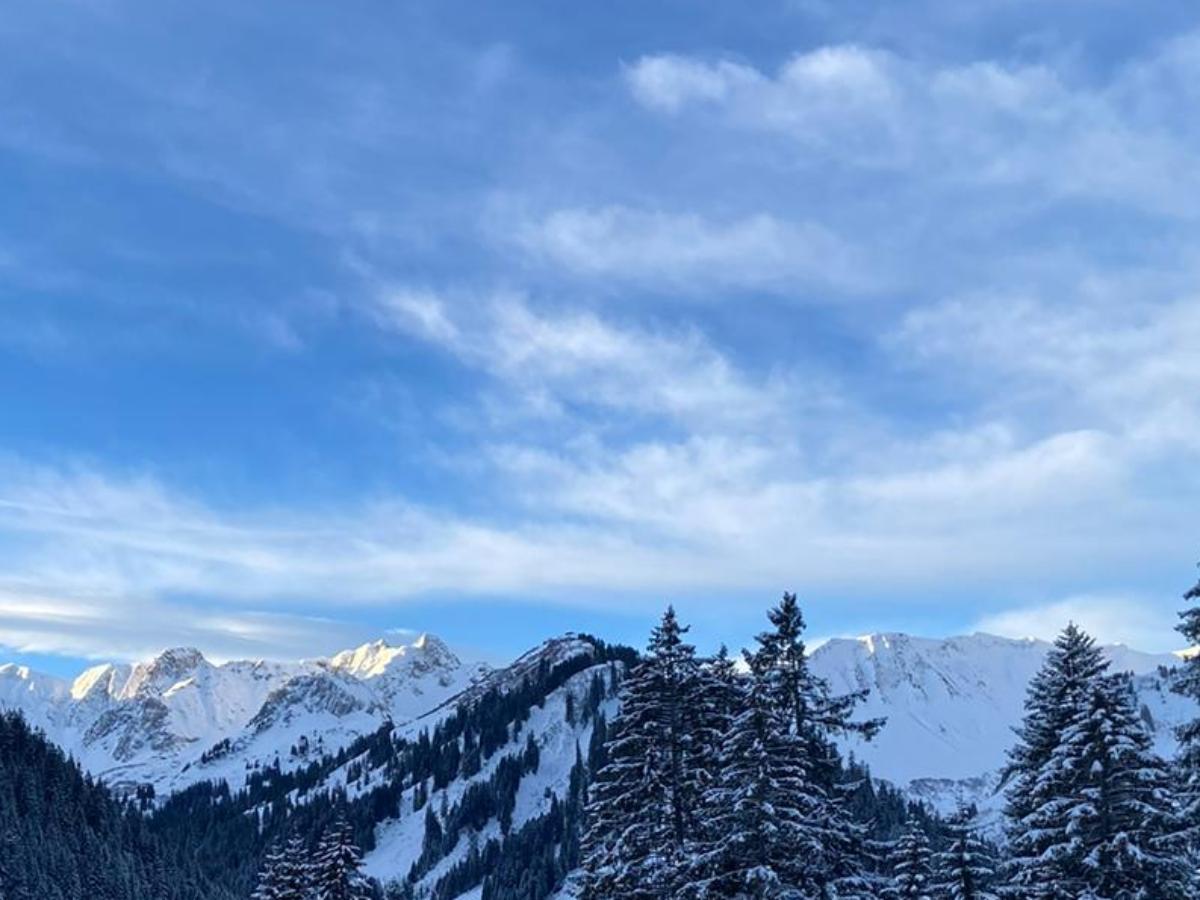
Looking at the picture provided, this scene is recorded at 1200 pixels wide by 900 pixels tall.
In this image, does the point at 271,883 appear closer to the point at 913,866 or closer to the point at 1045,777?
the point at 913,866

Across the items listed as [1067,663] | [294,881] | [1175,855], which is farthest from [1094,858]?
[294,881]

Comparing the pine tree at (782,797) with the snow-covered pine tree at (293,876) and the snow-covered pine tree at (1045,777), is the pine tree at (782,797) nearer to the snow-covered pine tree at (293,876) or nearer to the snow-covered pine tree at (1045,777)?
the snow-covered pine tree at (1045,777)

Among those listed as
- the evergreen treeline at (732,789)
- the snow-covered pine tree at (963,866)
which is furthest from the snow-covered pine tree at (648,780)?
the snow-covered pine tree at (963,866)

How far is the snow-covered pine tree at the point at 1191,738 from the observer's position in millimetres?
24547

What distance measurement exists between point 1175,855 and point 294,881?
32.3 meters

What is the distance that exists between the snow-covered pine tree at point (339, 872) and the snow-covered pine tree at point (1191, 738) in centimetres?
2883

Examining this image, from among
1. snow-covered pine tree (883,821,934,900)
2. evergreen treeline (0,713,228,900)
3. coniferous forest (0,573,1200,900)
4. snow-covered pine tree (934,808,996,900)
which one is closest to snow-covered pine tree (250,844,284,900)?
coniferous forest (0,573,1200,900)

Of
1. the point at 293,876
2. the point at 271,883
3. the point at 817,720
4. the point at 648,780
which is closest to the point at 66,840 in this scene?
the point at 271,883

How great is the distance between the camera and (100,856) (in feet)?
431

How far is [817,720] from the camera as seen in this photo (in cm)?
2780

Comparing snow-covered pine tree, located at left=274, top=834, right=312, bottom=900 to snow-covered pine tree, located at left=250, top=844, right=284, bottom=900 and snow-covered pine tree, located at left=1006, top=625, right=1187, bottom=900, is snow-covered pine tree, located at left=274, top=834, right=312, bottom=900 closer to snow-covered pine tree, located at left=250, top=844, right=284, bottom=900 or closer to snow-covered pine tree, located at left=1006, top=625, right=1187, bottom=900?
snow-covered pine tree, located at left=250, top=844, right=284, bottom=900

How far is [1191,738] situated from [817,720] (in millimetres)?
8770

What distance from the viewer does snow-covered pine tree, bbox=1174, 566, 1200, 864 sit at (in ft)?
80.5

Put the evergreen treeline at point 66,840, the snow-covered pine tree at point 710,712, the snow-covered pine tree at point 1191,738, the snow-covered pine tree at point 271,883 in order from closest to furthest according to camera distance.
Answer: the snow-covered pine tree at point 1191,738 → the snow-covered pine tree at point 710,712 → the snow-covered pine tree at point 271,883 → the evergreen treeline at point 66,840
